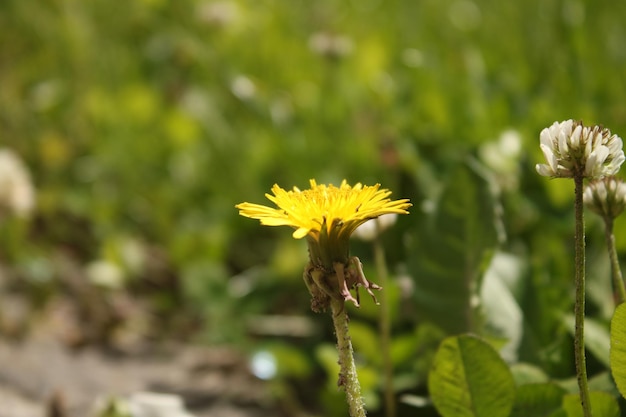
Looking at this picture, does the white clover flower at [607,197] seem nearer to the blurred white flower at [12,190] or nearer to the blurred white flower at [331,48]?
the blurred white flower at [331,48]

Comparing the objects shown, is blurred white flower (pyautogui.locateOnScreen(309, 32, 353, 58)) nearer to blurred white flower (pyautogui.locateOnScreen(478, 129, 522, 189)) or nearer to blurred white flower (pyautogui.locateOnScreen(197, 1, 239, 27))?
blurred white flower (pyautogui.locateOnScreen(197, 1, 239, 27))

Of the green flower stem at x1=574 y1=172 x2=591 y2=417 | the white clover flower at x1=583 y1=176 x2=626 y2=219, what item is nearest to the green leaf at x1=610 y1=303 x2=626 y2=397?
the green flower stem at x1=574 y1=172 x2=591 y2=417

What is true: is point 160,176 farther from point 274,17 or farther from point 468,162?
point 468,162

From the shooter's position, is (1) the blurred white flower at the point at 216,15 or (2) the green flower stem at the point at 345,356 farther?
(1) the blurred white flower at the point at 216,15

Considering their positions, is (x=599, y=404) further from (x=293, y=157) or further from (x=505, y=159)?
(x=293, y=157)

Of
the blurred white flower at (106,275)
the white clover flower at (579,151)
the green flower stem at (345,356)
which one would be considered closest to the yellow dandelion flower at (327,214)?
the green flower stem at (345,356)
